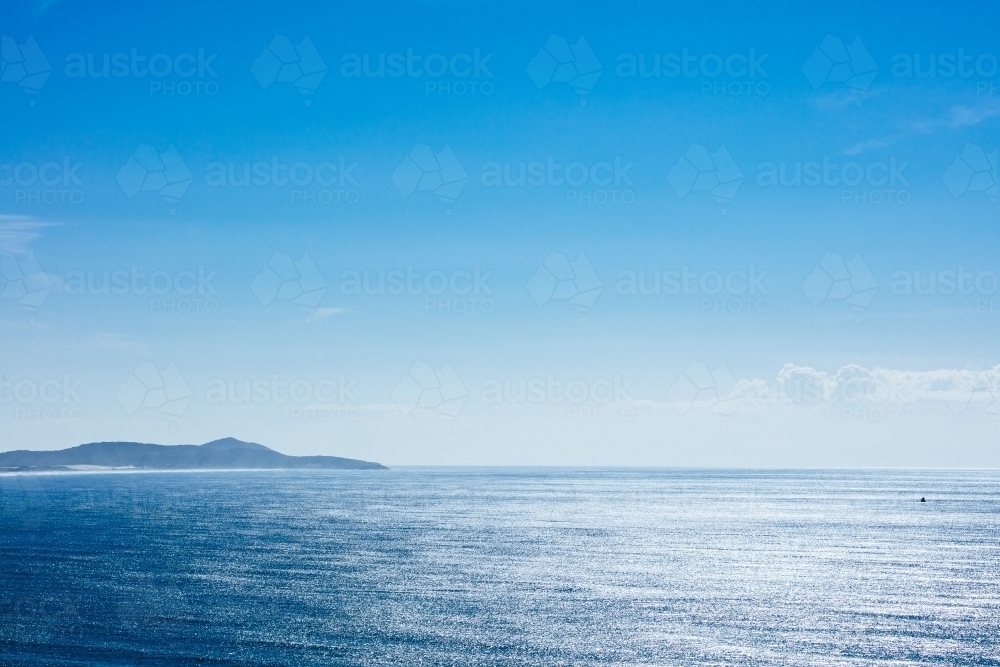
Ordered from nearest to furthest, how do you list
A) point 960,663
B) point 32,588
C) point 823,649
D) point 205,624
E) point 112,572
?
1. point 960,663
2. point 823,649
3. point 205,624
4. point 32,588
5. point 112,572

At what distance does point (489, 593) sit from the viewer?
207 feet

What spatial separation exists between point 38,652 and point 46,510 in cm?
11010

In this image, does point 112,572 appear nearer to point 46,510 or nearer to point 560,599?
point 560,599

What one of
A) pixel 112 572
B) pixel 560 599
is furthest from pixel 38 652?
pixel 560 599

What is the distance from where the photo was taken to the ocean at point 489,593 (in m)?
46.7

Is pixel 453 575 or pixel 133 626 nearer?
pixel 133 626

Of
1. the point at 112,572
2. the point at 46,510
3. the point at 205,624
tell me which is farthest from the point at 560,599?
the point at 46,510

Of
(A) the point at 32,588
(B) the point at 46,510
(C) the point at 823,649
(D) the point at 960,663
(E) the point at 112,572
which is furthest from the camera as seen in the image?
(B) the point at 46,510

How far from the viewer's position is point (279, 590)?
206 feet

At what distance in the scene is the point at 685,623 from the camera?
5438 cm

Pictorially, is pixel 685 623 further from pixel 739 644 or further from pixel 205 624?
pixel 205 624

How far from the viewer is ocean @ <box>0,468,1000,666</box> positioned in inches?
1839

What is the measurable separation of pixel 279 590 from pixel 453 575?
50.5ft

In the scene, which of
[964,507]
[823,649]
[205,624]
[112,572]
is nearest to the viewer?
[823,649]
